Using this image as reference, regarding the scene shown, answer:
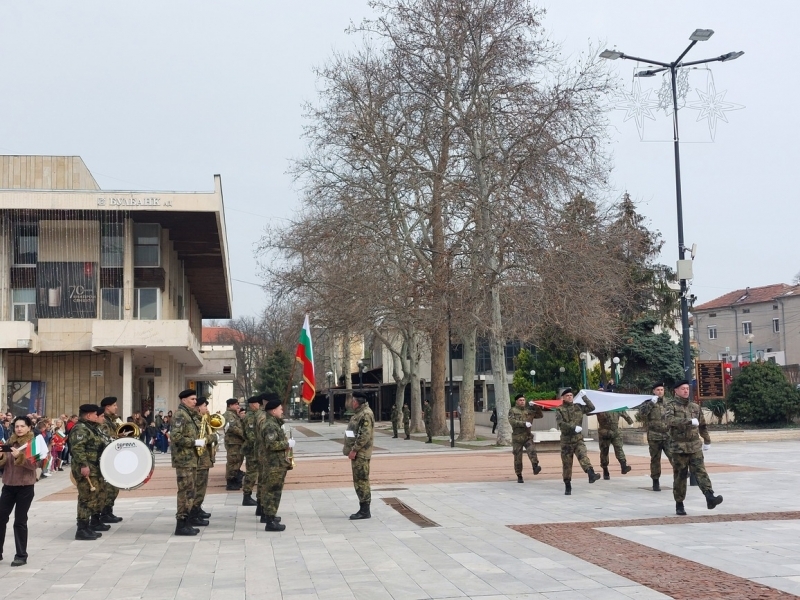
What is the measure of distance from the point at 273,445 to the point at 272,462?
253 mm

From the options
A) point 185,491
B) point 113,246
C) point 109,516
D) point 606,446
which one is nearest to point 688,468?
point 606,446

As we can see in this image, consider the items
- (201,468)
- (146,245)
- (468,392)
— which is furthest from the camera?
(146,245)

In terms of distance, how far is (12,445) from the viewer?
34.9 ft

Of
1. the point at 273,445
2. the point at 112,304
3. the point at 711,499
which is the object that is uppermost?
the point at 112,304

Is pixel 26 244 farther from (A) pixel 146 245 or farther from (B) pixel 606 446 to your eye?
(B) pixel 606 446

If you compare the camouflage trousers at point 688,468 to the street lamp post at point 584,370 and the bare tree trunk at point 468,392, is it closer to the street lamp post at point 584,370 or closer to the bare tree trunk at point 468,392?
the bare tree trunk at point 468,392

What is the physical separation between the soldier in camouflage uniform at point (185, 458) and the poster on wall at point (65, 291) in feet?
96.9

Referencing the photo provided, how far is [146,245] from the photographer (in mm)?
42094

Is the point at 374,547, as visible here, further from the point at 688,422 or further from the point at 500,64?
the point at 500,64

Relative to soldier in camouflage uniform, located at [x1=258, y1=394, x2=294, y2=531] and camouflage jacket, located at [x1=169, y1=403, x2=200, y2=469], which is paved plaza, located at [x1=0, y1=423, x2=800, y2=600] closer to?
soldier in camouflage uniform, located at [x1=258, y1=394, x2=294, y2=531]

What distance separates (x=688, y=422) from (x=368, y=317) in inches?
1026

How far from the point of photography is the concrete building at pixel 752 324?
76.6 m

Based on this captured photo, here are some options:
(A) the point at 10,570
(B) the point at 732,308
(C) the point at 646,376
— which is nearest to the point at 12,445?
(A) the point at 10,570

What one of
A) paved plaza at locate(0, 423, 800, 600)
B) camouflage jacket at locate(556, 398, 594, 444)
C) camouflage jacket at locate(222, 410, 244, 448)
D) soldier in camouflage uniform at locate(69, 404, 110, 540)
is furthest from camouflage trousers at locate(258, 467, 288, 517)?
camouflage jacket at locate(556, 398, 594, 444)
